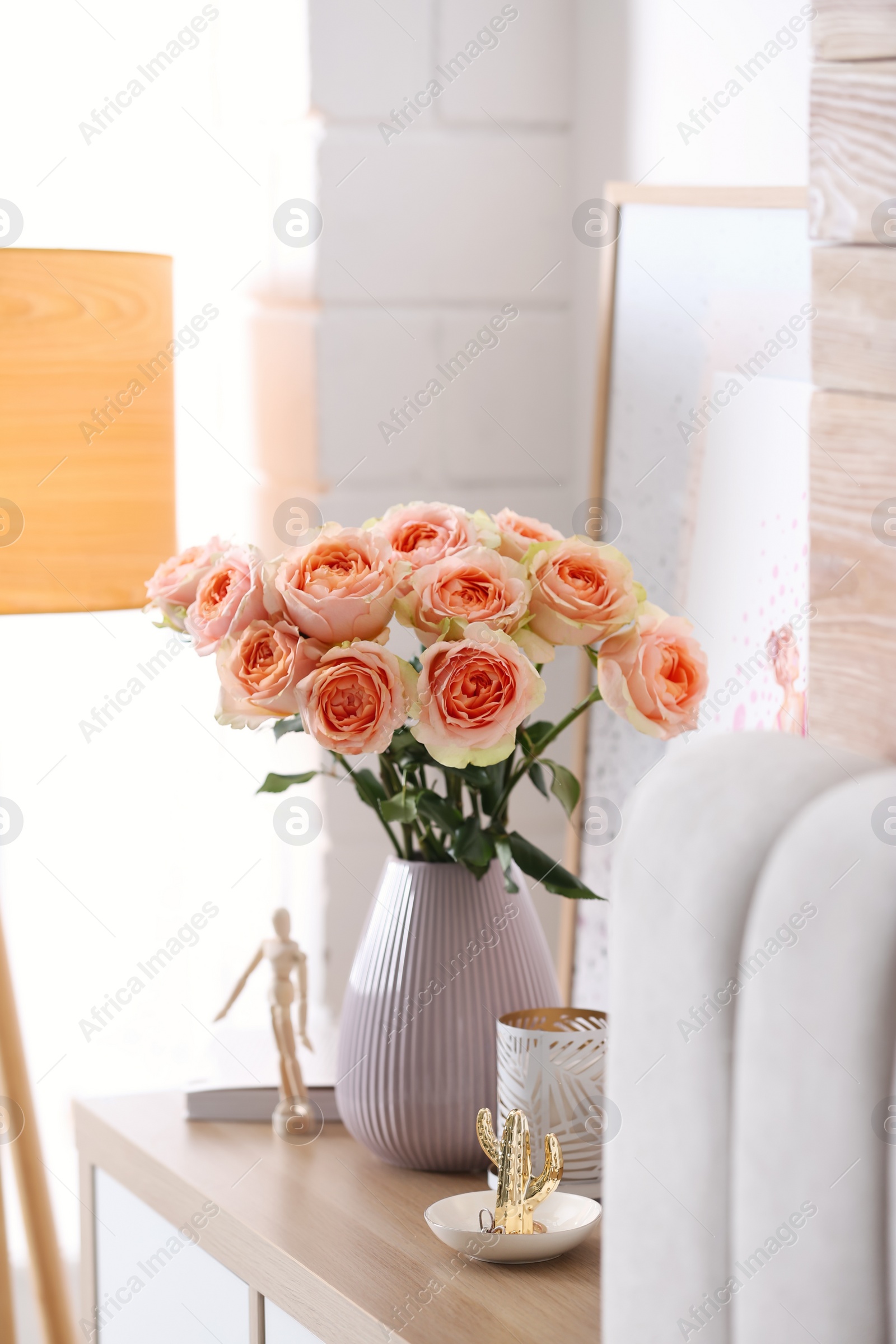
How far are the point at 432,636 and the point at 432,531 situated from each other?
0.08m

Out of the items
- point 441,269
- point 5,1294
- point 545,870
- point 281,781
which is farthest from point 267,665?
point 5,1294

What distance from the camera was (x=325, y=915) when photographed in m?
1.48

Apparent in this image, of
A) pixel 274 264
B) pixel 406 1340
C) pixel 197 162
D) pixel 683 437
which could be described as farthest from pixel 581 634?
pixel 197 162

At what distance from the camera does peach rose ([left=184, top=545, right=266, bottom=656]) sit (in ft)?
3.22

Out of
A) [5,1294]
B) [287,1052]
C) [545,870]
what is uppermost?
[545,870]

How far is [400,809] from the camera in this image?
1.03m

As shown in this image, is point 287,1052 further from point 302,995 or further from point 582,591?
point 582,591

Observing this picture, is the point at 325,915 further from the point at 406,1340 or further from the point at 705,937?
the point at 705,937

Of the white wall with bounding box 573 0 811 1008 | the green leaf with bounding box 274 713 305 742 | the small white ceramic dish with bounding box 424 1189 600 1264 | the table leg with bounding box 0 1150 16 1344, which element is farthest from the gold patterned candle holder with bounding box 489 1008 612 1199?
the table leg with bounding box 0 1150 16 1344

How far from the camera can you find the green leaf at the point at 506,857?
3.41ft

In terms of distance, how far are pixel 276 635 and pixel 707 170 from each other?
0.59m

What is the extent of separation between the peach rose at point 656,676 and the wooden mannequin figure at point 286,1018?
385 mm

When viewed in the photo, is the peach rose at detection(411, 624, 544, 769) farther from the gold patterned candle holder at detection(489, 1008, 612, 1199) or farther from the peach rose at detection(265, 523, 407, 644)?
the gold patterned candle holder at detection(489, 1008, 612, 1199)

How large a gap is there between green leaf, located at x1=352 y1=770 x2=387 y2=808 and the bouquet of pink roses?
0.03 metres
